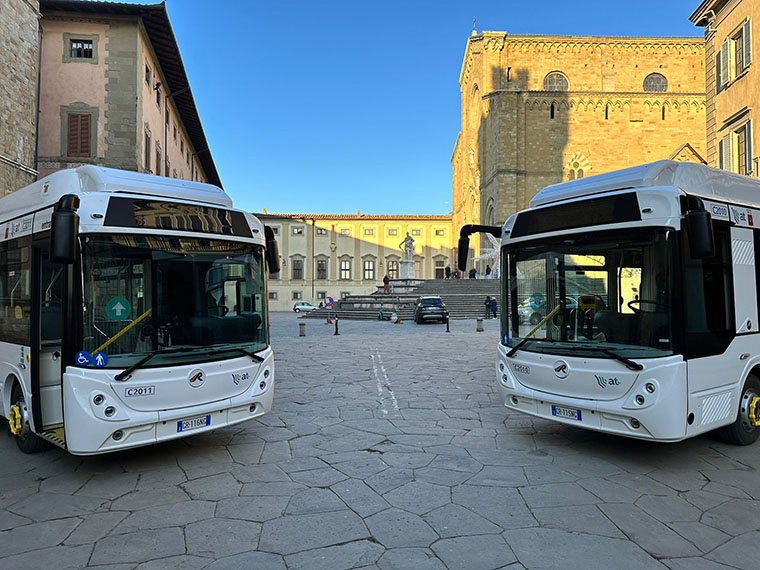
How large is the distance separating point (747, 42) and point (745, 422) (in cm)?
1677

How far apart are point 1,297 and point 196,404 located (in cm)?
281

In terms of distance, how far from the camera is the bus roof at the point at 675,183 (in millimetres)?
4762

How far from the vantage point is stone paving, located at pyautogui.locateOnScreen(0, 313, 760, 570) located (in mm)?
3273

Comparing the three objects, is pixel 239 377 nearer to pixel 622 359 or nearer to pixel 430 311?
pixel 622 359

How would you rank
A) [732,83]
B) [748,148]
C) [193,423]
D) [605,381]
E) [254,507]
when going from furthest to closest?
1. [732,83]
2. [748,148]
3. [193,423]
4. [605,381]
5. [254,507]

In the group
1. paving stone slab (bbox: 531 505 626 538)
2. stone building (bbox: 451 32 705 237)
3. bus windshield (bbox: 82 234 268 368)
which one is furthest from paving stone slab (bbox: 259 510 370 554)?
stone building (bbox: 451 32 705 237)

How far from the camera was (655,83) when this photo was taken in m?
47.8

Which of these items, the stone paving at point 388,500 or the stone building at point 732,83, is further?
the stone building at point 732,83

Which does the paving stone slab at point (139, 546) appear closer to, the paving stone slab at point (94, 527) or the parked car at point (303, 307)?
the paving stone slab at point (94, 527)

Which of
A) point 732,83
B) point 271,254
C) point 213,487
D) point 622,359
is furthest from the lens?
point 732,83

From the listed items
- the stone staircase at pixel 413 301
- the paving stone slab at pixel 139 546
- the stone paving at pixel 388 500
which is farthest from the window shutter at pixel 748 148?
the paving stone slab at pixel 139 546

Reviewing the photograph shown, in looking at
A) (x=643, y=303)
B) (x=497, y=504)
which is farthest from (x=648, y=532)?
(x=643, y=303)

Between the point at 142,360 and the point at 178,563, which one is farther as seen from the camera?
the point at 142,360

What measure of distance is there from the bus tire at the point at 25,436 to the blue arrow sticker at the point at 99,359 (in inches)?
57.8
